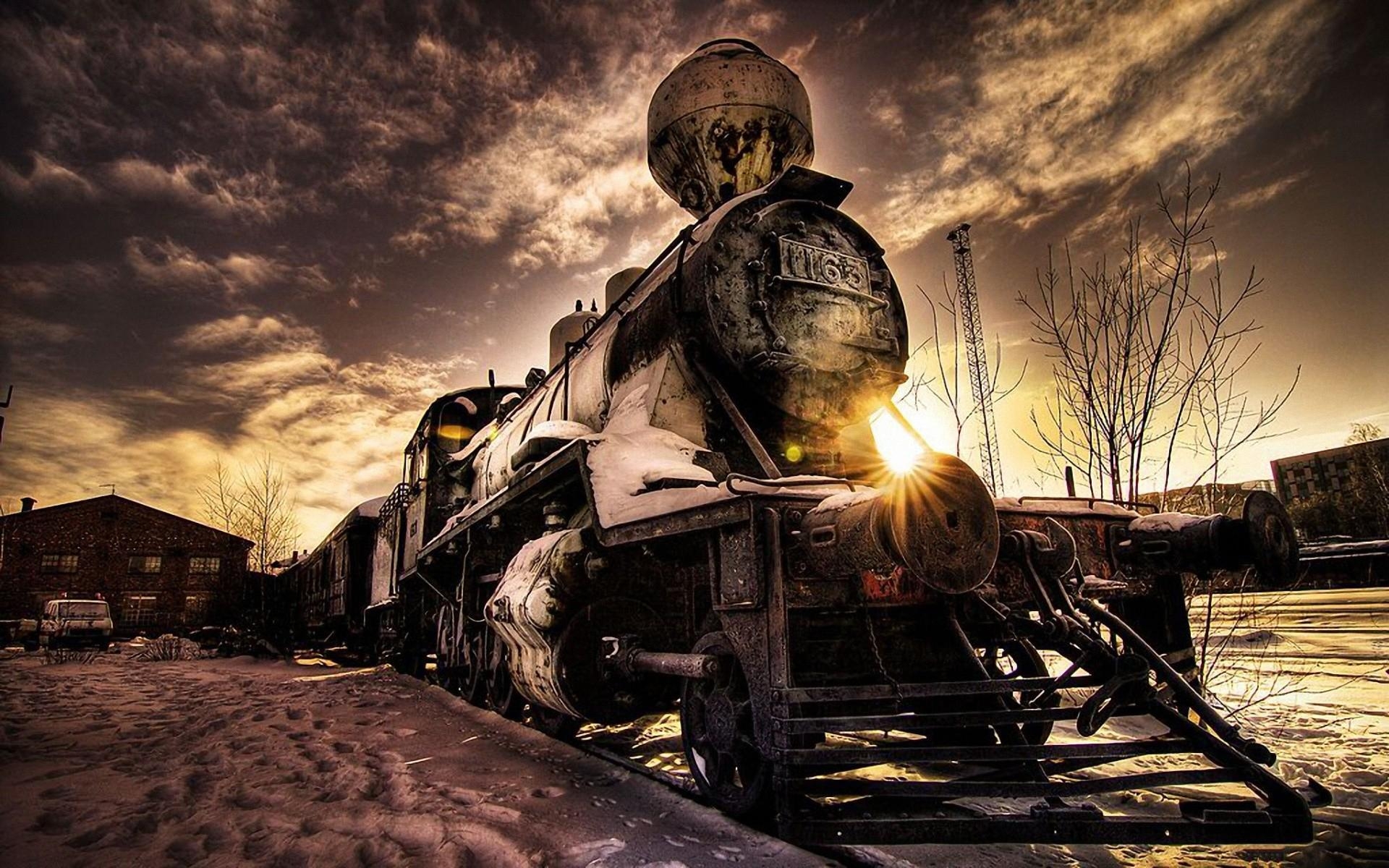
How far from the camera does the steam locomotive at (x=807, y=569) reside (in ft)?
6.58

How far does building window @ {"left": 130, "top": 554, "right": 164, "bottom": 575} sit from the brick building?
3cm

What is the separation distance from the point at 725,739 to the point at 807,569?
782mm

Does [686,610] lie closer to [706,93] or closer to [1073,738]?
[1073,738]

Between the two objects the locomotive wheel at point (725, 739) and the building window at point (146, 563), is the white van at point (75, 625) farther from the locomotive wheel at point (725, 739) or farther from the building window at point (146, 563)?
the locomotive wheel at point (725, 739)

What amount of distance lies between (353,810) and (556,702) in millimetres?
1019

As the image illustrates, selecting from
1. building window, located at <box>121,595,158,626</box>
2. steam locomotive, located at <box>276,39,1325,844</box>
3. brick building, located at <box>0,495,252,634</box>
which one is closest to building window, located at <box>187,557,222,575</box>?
brick building, located at <box>0,495,252,634</box>

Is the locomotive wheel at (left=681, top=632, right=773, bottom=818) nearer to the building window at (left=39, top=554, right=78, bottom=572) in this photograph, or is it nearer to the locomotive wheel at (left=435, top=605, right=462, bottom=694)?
the locomotive wheel at (left=435, top=605, right=462, bottom=694)

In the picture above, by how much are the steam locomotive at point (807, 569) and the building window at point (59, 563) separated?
3539 cm

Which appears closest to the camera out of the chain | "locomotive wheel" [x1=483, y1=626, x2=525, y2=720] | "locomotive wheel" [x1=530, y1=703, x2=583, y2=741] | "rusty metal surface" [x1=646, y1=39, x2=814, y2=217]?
the chain

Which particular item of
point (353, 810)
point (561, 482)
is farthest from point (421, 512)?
point (353, 810)

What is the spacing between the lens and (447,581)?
6.71 metres

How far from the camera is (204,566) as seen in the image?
32438mm

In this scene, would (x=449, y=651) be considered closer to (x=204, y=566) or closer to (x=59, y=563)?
(x=204, y=566)

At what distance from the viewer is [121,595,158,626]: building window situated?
98.5ft
